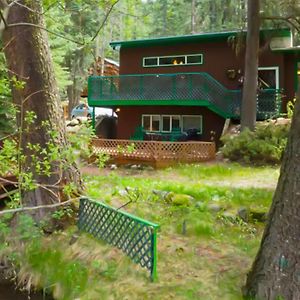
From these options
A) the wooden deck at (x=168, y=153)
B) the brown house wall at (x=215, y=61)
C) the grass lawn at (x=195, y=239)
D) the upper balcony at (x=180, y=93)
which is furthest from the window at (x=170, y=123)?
the grass lawn at (x=195, y=239)

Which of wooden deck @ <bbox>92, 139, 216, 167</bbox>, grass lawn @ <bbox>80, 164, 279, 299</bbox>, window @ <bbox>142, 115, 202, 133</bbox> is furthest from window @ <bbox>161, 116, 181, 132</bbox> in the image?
grass lawn @ <bbox>80, 164, 279, 299</bbox>

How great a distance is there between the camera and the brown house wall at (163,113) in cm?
1748

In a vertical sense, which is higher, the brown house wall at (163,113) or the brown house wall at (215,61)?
the brown house wall at (215,61)

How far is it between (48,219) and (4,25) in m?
5.17

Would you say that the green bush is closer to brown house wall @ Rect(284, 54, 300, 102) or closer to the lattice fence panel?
the lattice fence panel

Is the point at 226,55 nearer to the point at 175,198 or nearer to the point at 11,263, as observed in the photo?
the point at 175,198

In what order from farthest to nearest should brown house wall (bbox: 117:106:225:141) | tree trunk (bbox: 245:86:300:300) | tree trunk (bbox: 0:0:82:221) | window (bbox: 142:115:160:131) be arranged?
window (bbox: 142:115:160:131) < brown house wall (bbox: 117:106:225:141) < tree trunk (bbox: 0:0:82:221) < tree trunk (bbox: 245:86:300:300)

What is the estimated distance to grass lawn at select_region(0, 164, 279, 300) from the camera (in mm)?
5352

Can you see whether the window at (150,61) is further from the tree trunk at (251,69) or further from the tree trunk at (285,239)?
the tree trunk at (285,239)

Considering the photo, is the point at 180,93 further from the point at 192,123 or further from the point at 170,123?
the point at 170,123

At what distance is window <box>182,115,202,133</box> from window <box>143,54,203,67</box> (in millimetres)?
2699

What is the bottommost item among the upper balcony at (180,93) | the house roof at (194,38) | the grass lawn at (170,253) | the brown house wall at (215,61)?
the grass lawn at (170,253)

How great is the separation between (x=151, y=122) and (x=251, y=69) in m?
5.97

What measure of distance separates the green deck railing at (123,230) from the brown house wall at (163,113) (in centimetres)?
1096
